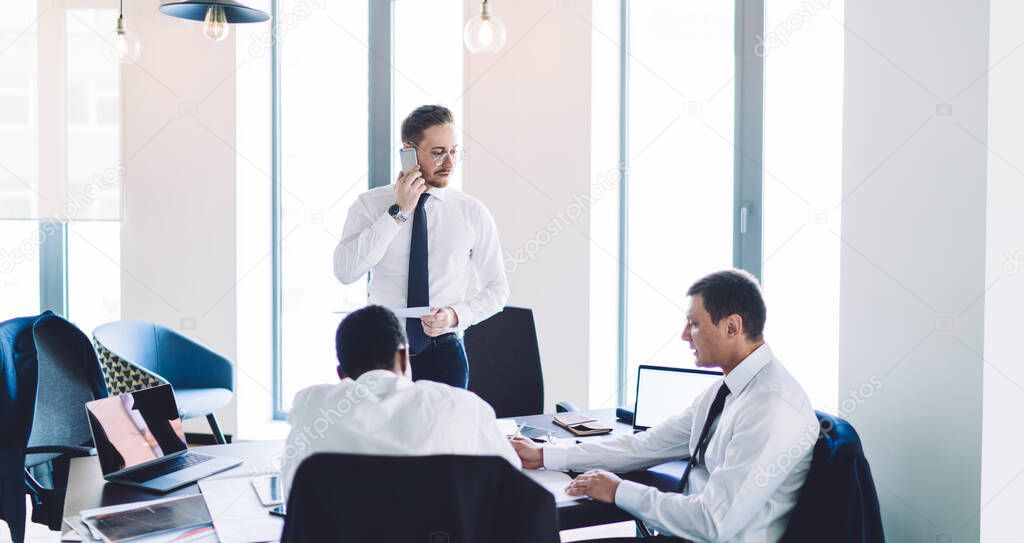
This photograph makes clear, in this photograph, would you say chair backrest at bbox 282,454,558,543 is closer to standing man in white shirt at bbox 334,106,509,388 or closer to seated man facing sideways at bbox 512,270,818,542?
seated man facing sideways at bbox 512,270,818,542

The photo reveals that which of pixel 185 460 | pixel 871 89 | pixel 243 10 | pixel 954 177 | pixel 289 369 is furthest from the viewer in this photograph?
pixel 289 369

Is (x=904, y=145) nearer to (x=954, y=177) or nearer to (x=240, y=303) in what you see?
(x=954, y=177)

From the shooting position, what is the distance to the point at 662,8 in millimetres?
4676

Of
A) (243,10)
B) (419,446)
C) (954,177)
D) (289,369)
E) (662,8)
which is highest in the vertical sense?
(662,8)

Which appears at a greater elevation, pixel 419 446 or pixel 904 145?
pixel 904 145

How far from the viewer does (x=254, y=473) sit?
6.87 feet

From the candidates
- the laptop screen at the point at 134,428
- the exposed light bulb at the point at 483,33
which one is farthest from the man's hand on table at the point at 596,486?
the exposed light bulb at the point at 483,33

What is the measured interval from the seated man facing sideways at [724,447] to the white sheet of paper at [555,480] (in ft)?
0.06

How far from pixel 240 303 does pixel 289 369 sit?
2.17 feet

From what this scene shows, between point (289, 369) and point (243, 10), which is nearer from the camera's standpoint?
point (243, 10)

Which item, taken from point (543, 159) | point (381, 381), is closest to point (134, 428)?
point (381, 381)

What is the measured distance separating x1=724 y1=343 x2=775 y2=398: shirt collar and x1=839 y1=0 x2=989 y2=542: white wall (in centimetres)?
48

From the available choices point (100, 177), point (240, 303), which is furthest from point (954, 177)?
point (100, 177)

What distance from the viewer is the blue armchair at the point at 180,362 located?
4.20 m
